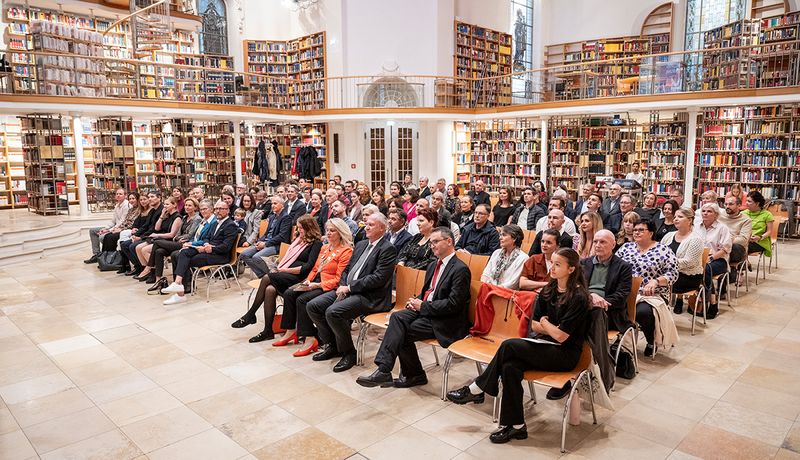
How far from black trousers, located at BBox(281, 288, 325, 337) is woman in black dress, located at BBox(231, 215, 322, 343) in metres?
0.15

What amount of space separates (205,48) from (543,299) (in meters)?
18.5

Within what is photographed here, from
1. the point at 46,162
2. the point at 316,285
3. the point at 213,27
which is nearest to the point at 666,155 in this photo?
the point at 316,285

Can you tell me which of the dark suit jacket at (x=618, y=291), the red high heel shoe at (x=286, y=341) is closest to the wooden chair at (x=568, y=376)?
the dark suit jacket at (x=618, y=291)

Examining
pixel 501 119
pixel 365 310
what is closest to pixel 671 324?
pixel 365 310

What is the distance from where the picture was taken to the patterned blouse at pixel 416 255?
5400 mm

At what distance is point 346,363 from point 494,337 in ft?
4.44

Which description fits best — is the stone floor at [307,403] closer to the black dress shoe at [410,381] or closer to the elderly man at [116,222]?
the black dress shoe at [410,381]

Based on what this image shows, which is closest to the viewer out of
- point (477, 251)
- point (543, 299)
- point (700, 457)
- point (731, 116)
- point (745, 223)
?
point (700, 457)

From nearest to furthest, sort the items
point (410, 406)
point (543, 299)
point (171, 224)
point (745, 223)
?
point (543, 299) < point (410, 406) < point (745, 223) < point (171, 224)

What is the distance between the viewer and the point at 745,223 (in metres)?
6.86

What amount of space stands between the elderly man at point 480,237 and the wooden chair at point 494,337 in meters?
1.82

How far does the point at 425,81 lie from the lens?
1638cm

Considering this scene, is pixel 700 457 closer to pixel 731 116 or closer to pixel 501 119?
pixel 731 116

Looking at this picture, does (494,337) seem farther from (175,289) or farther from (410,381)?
(175,289)
